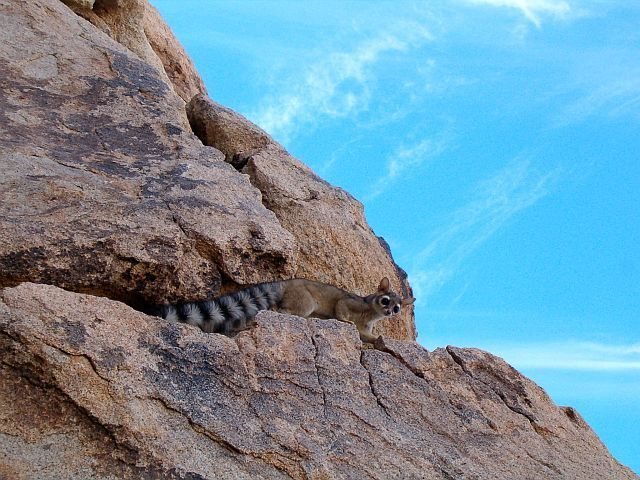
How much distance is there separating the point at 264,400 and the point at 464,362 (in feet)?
8.55

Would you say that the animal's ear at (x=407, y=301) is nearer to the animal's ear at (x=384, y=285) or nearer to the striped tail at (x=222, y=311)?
the animal's ear at (x=384, y=285)

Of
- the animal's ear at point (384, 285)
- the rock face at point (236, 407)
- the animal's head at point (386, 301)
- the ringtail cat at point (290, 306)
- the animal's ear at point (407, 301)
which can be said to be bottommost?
the rock face at point (236, 407)

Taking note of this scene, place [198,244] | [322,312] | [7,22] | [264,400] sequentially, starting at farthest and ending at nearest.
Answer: [7,22] < [322,312] < [198,244] < [264,400]

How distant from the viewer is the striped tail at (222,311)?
773cm

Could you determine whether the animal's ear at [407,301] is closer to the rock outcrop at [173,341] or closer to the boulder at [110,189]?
the rock outcrop at [173,341]

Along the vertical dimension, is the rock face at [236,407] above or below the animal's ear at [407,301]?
below

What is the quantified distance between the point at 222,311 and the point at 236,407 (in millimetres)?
1703

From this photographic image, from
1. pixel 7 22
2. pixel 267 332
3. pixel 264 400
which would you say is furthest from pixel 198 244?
pixel 7 22

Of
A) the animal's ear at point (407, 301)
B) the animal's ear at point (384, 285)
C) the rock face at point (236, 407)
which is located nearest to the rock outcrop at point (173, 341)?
the rock face at point (236, 407)

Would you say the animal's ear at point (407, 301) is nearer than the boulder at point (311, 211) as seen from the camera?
No

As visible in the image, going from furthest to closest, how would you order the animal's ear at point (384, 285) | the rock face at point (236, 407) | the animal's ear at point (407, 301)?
the animal's ear at point (407, 301) → the animal's ear at point (384, 285) → the rock face at point (236, 407)

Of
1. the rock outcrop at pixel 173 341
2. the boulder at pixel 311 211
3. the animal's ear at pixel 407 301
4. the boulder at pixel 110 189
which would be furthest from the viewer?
the animal's ear at pixel 407 301

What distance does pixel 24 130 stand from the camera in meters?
8.91

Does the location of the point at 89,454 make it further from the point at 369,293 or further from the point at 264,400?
the point at 369,293
